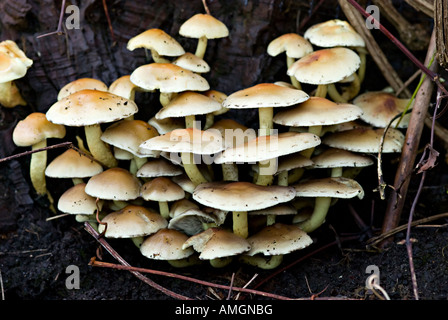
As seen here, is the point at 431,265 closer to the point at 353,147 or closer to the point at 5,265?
the point at 353,147

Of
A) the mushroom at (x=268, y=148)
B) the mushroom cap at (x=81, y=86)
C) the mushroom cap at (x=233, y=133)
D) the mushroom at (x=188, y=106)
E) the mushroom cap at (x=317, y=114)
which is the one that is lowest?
the mushroom cap at (x=233, y=133)

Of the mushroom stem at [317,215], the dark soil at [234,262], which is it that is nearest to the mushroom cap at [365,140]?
the mushroom stem at [317,215]

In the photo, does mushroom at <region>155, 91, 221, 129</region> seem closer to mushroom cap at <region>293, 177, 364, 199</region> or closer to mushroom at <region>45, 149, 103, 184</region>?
mushroom at <region>45, 149, 103, 184</region>

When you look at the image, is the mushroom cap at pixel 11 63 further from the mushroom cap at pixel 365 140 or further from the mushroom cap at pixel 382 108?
the mushroom cap at pixel 382 108

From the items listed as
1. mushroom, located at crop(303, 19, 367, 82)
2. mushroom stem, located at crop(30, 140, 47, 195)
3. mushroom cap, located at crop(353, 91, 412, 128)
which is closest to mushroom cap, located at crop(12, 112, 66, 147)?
mushroom stem, located at crop(30, 140, 47, 195)

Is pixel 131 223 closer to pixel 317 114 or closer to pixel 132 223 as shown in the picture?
pixel 132 223
